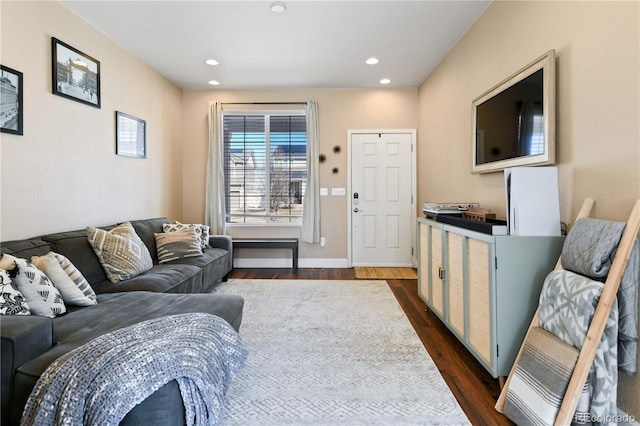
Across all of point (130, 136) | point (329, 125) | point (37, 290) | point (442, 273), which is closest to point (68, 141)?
point (130, 136)

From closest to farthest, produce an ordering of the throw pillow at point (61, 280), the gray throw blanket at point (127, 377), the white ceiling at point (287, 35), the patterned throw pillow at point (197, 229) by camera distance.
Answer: the gray throw blanket at point (127, 377), the throw pillow at point (61, 280), the white ceiling at point (287, 35), the patterned throw pillow at point (197, 229)

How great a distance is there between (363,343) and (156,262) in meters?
2.20

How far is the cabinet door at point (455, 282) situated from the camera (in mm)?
2164

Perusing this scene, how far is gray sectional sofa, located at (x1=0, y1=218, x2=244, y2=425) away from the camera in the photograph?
1.20m

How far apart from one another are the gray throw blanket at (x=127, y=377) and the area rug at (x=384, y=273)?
2963 mm

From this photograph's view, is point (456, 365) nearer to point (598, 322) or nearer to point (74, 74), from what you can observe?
point (598, 322)

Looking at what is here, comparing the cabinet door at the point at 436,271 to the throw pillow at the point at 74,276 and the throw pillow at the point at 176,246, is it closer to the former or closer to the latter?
the throw pillow at the point at 176,246

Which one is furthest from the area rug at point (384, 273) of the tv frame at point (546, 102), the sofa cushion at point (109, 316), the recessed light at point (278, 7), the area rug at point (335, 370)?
the recessed light at point (278, 7)

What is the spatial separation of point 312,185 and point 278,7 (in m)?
2.41

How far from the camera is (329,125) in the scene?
4742 millimetres

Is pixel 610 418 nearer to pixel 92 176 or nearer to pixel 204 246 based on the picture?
pixel 204 246

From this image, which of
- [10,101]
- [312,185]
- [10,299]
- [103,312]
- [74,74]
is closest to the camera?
[10,299]

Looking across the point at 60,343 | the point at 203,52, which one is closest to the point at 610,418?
the point at 60,343

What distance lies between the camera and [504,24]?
245 cm
